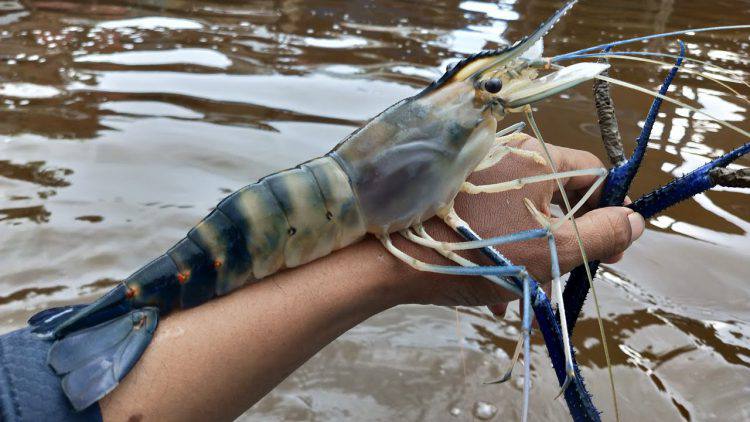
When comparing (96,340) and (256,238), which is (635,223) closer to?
(256,238)

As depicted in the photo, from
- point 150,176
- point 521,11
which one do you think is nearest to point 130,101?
point 150,176

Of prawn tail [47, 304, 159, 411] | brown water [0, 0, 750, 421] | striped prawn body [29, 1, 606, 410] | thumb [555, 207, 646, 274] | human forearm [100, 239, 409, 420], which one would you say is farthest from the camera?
brown water [0, 0, 750, 421]

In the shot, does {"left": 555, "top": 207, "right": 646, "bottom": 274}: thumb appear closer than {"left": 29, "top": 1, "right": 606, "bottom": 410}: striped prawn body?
No

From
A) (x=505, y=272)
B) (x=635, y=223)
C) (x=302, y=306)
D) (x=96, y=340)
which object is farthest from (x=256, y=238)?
(x=635, y=223)

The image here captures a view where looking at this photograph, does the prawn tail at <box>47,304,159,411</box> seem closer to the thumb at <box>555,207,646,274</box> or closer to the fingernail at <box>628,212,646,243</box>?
the thumb at <box>555,207,646,274</box>

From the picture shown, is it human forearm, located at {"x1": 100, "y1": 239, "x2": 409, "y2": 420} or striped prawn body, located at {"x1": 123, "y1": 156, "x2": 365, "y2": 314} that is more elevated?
striped prawn body, located at {"x1": 123, "y1": 156, "x2": 365, "y2": 314}

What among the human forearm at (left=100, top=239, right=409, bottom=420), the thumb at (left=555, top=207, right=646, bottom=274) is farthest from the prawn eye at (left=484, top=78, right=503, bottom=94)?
the human forearm at (left=100, top=239, right=409, bottom=420)

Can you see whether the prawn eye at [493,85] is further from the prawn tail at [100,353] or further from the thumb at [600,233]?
the prawn tail at [100,353]
